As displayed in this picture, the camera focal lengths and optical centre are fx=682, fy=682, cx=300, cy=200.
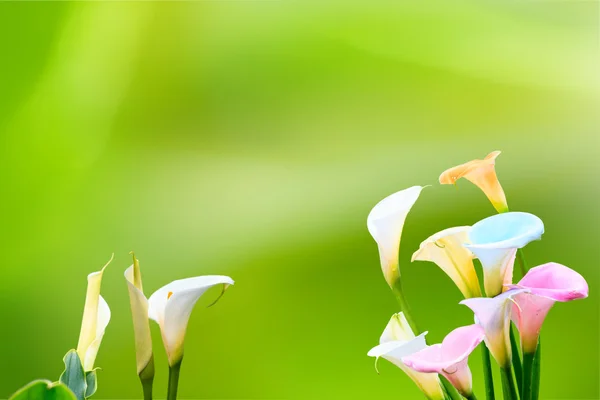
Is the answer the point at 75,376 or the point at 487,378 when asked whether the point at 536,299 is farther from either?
the point at 75,376

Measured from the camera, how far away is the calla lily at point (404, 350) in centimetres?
47

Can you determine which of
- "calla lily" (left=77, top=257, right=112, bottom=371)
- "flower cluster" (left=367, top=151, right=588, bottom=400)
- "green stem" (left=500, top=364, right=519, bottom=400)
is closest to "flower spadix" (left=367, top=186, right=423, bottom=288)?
"flower cluster" (left=367, top=151, right=588, bottom=400)

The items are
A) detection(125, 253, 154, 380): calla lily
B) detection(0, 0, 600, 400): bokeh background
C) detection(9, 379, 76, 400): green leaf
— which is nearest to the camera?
detection(9, 379, 76, 400): green leaf

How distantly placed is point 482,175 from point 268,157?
2.61ft

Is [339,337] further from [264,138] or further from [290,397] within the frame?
[264,138]

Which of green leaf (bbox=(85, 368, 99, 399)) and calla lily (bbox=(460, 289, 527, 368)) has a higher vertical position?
calla lily (bbox=(460, 289, 527, 368))

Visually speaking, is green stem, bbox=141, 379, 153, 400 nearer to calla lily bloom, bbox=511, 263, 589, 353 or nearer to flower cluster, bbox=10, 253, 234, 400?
flower cluster, bbox=10, 253, 234, 400

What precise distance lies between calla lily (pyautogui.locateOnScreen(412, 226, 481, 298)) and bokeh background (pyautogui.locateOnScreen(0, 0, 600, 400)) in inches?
29.8

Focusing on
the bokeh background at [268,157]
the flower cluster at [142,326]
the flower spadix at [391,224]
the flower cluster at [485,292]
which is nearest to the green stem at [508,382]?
the flower cluster at [485,292]

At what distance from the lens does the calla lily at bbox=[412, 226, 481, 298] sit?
50 cm

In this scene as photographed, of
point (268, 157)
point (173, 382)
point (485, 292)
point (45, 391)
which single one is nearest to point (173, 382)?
point (173, 382)

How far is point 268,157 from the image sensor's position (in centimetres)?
131

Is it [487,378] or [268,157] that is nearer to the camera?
[487,378]

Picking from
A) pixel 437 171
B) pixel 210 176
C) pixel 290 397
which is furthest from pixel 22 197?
pixel 437 171
